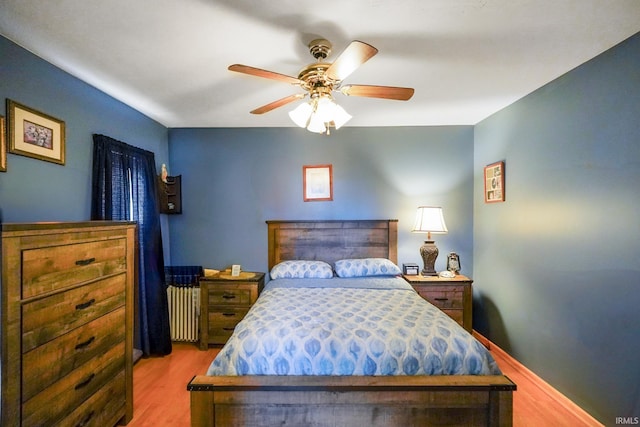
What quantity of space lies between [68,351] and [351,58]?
2094 mm

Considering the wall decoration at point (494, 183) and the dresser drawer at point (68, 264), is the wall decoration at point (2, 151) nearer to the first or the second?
the dresser drawer at point (68, 264)

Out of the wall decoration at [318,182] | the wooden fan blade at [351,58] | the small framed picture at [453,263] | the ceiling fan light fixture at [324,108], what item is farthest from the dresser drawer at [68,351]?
the small framed picture at [453,263]

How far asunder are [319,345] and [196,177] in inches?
104

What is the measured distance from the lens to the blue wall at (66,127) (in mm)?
1626

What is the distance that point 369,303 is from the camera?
2025mm

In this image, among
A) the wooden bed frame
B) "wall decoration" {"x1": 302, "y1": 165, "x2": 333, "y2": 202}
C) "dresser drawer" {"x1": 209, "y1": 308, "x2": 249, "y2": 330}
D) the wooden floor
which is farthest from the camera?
"wall decoration" {"x1": 302, "y1": 165, "x2": 333, "y2": 202}

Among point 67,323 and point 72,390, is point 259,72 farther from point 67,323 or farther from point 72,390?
point 72,390

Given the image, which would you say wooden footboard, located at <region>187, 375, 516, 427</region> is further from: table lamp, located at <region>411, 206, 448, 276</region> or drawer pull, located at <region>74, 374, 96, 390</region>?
table lamp, located at <region>411, 206, 448, 276</region>

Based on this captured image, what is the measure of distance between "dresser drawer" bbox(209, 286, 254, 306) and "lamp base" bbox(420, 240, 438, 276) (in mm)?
1921

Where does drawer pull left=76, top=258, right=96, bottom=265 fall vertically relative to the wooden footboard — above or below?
above

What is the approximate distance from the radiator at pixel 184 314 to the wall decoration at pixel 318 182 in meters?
1.69

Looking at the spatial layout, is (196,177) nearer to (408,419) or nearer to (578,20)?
(408,419)

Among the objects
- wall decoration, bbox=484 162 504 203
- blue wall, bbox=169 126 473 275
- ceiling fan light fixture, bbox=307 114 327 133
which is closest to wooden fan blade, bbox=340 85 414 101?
ceiling fan light fixture, bbox=307 114 327 133

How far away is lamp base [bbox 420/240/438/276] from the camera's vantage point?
304cm
